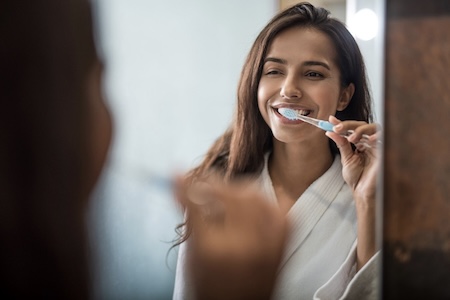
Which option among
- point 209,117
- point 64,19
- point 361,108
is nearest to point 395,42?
point 361,108

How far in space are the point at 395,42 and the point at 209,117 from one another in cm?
22

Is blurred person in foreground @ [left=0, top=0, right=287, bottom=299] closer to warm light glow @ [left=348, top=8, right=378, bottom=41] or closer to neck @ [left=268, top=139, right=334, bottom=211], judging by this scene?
neck @ [left=268, top=139, right=334, bottom=211]

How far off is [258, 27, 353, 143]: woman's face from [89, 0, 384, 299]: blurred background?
3 centimetres

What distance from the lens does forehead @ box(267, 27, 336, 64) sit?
0.63 metres

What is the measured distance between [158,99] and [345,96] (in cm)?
22

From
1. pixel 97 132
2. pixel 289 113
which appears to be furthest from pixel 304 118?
pixel 97 132

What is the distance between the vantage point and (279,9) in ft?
2.04

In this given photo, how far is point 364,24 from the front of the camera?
61 cm

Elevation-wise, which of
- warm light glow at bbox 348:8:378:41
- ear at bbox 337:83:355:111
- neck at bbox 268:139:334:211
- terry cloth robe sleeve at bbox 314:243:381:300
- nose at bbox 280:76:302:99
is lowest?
terry cloth robe sleeve at bbox 314:243:381:300

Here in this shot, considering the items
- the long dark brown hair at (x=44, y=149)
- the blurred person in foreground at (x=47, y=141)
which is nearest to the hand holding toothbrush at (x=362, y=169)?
the blurred person in foreground at (x=47, y=141)

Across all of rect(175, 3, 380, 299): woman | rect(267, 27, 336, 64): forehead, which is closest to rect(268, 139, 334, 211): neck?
rect(175, 3, 380, 299): woman

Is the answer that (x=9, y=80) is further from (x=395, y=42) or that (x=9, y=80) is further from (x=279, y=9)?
(x=395, y=42)

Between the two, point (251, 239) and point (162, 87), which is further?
point (162, 87)

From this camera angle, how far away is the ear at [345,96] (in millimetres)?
628
